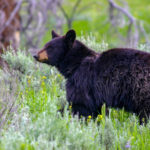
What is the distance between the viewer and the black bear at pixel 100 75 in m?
3.88

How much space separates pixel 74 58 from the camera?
14.9 ft

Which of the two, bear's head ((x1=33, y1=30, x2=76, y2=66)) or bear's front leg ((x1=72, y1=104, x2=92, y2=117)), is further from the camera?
bear's head ((x1=33, y1=30, x2=76, y2=66))

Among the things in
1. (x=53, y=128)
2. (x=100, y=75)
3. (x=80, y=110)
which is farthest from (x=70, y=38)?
(x=53, y=128)

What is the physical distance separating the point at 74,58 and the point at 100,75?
0.52 metres

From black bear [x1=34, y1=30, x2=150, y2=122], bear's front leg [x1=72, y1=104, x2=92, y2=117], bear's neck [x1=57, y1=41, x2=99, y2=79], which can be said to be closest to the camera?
black bear [x1=34, y1=30, x2=150, y2=122]

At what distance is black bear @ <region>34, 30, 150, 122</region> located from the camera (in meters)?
3.88

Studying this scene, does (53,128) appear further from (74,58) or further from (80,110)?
(74,58)

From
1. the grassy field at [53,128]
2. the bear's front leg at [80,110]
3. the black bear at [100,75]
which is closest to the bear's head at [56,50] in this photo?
the black bear at [100,75]

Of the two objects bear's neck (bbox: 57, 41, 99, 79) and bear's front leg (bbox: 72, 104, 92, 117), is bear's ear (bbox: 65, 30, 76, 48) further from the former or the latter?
bear's front leg (bbox: 72, 104, 92, 117)

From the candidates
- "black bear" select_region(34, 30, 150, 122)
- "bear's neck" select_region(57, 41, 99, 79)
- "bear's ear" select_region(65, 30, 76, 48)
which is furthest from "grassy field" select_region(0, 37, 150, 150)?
"bear's ear" select_region(65, 30, 76, 48)

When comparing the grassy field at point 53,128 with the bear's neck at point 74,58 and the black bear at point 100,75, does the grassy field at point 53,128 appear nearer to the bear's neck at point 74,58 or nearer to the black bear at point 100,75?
the black bear at point 100,75

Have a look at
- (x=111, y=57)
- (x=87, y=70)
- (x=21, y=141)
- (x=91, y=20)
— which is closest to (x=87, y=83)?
(x=87, y=70)

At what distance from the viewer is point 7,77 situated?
5.08m

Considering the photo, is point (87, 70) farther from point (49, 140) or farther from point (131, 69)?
point (49, 140)
